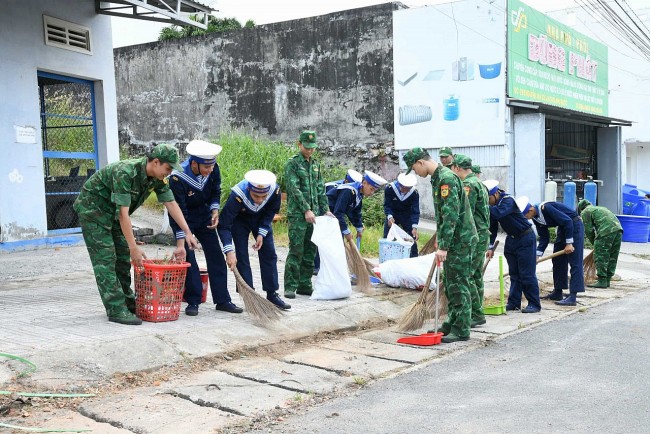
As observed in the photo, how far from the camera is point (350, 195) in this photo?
8734mm

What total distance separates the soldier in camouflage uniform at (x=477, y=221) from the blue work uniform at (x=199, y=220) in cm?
256

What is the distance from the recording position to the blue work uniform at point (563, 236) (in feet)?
28.2

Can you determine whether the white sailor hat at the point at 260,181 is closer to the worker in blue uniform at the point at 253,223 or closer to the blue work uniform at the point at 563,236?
the worker in blue uniform at the point at 253,223

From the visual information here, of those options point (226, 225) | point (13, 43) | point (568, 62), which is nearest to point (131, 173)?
point (226, 225)

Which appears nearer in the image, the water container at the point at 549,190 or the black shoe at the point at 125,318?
the black shoe at the point at 125,318

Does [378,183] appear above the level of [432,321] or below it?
above

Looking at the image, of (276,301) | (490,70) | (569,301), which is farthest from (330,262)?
(490,70)

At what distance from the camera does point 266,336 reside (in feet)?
20.3

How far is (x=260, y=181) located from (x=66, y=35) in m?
6.65

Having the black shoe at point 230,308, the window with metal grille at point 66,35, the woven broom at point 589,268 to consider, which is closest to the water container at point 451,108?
the woven broom at point 589,268

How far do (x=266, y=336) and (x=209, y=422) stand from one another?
7.17ft

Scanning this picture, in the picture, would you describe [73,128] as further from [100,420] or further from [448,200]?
[100,420]

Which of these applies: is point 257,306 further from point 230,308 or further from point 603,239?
point 603,239

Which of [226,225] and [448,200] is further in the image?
[226,225]
